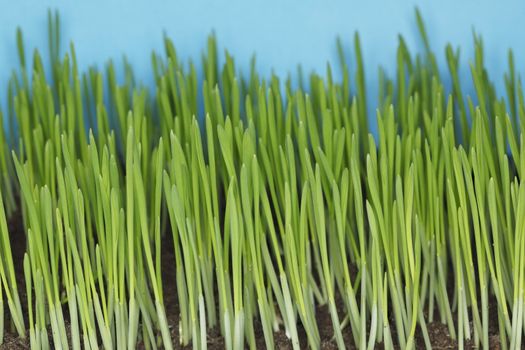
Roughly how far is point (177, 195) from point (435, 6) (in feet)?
2.22

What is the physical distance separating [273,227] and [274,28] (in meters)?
0.51

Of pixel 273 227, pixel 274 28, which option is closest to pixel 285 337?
pixel 273 227

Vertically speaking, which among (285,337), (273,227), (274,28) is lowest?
(285,337)

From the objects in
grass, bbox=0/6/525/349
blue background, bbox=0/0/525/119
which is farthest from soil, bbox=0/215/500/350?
blue background, bbox=0/0/525/119

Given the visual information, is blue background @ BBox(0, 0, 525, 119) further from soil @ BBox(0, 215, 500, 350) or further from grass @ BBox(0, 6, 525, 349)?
soil @ BBox(0, 215, 500, 350)

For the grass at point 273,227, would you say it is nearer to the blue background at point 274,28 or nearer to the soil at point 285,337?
the soil at point 285,337

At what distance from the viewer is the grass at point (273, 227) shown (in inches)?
52.9

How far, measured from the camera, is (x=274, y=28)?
175 centimetres

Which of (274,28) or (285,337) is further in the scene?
(274,28)

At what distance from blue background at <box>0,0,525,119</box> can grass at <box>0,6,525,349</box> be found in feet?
0.51

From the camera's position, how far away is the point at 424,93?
162 cm

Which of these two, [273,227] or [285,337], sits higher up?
[273,227]

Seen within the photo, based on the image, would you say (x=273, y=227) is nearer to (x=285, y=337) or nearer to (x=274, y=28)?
(x=285, y=337)

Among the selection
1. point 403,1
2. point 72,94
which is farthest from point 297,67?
point 72,94
